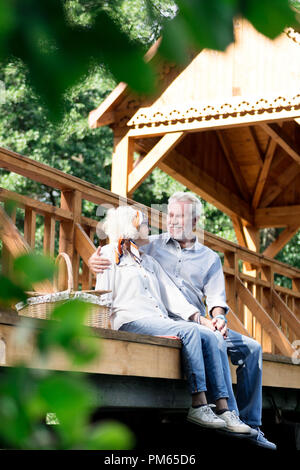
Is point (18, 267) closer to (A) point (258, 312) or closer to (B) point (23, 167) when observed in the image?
(B) point (23, 167)

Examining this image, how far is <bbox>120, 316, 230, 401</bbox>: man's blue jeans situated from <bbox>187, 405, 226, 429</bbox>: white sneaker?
90 mm

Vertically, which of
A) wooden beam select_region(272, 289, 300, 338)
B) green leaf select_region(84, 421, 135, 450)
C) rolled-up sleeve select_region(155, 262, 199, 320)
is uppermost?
wooden beam select_region(272, 289, 300, 338)

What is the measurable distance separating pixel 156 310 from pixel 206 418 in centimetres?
63

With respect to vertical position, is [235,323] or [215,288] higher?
[235,323]

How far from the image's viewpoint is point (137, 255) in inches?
157

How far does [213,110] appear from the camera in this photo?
7.59 metres

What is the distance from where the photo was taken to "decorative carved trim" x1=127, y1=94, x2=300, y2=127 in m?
7.32

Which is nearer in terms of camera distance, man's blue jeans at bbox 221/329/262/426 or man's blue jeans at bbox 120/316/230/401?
man's blue jeans at bbox 120/316/230/401

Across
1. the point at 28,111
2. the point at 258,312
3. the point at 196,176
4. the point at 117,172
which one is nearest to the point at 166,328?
the point at 258,312

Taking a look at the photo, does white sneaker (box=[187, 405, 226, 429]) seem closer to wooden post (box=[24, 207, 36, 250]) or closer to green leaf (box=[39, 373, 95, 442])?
wooden post (box=[24, 207, 36, 250])

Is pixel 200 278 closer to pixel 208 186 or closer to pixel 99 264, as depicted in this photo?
pixel 99 264

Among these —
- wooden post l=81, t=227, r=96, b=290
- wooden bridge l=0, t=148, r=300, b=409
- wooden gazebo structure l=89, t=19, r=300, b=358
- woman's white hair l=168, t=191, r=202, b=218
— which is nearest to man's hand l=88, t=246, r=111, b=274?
wooden bridge l=0, t=148, r=300, b=409

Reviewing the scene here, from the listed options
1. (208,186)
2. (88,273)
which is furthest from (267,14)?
(208,186)

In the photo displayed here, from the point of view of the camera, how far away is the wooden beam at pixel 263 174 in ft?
33.5
